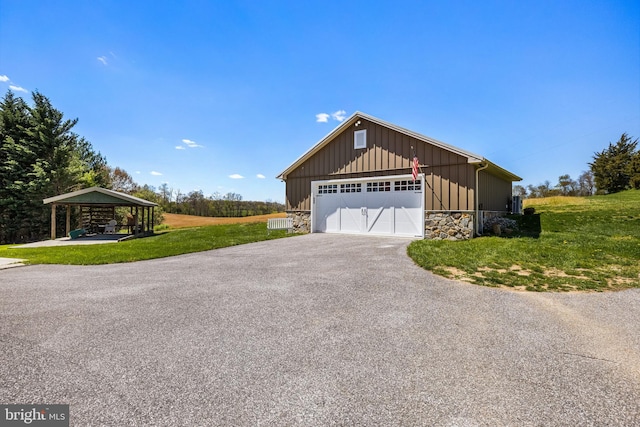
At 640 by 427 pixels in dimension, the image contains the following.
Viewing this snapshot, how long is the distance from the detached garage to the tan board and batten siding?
37mm

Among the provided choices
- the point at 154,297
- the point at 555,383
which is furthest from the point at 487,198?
the point at 154,297

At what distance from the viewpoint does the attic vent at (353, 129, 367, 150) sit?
13650 millimetres

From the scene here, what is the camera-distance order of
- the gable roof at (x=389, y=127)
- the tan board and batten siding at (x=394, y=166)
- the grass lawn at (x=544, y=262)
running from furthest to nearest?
the tan board and batten siding at (x=394, y=166)
the gable roof at (x=389, y=127)
the grass lawn at (x=544, y=262)

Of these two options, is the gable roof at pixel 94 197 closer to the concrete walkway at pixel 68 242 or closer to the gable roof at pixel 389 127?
the concrete walkway at pixel 68 242

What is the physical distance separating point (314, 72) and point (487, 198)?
1021cm

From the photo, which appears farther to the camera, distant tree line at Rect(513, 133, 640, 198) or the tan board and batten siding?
distant tree line at Rect(513, 133, 640, 198)

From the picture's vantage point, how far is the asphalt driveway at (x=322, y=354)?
215 centimetres

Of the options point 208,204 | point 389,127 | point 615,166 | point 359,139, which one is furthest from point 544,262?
point 208,204

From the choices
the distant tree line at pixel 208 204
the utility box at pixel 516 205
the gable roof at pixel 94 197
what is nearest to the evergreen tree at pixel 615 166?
the utility box at pixel 516 205

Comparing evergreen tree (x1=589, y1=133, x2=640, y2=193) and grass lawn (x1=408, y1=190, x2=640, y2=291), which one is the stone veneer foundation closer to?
grass lawn (x1=408, y1=190, x2=640, y2=291)

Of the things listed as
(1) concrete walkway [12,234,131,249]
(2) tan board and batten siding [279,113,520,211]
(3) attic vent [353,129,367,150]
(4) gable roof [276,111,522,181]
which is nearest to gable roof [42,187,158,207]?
(1) concrete walkway [12,234,131,249]

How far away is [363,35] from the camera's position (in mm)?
10703

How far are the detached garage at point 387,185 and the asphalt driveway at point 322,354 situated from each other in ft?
22.2

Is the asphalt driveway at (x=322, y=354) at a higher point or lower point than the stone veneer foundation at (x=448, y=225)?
lower
